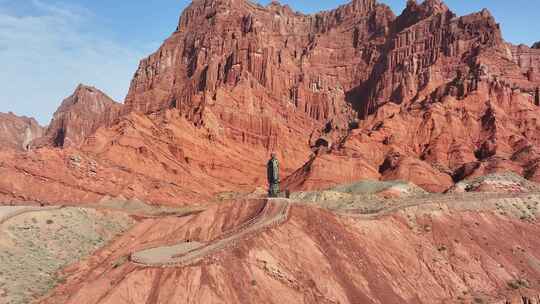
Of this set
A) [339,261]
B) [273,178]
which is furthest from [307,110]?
[339,261]

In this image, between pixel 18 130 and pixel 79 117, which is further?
pixel 18 130

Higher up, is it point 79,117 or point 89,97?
point 89,97

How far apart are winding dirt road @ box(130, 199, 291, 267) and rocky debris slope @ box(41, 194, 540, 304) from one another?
568 mm

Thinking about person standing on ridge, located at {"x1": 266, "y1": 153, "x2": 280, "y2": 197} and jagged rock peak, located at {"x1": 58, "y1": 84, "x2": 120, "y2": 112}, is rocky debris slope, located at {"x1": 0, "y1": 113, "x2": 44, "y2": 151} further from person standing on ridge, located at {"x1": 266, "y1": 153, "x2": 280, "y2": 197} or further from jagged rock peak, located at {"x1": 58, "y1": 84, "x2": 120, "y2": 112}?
person standing on ridge, located at {"x1": 266, "y1": 153, "x2": 280, "y2": 197}

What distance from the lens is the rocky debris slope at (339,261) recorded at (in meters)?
31.7

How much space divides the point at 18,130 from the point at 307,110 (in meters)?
95.4

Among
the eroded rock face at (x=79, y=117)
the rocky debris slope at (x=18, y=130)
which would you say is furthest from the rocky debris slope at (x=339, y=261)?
the rocky debris slope at (x=18, y=130)

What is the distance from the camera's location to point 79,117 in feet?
527

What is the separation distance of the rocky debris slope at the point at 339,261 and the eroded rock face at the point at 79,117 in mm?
104122

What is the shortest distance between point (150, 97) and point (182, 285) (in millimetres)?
114253

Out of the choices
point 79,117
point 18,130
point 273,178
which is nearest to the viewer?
point 273,178

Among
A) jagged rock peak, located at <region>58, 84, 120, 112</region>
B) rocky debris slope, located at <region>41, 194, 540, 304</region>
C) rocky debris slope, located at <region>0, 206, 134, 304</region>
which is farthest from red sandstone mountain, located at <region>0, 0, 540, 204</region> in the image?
rocky debris slope, located at <region>41, 194, 540, 304</region>

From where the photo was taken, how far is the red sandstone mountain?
88.5m

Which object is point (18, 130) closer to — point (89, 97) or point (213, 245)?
point (89, 97)
